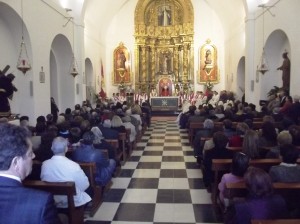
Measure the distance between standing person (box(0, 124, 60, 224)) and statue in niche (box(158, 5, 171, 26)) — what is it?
810 inches

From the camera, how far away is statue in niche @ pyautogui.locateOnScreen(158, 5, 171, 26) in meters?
21.5

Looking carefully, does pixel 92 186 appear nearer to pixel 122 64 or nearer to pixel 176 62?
pixel 122 64

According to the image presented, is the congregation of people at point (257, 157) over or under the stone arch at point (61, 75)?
under

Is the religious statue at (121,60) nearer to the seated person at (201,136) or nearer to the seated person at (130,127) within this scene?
the seated person at (130,127)

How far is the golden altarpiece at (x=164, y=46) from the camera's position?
824 inches

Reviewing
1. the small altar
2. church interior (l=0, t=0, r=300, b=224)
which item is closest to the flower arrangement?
church interior (l=0, t=0, r=300, b=224)

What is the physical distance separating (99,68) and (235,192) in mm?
17074

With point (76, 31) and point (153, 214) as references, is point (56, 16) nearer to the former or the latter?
point (76, 31)

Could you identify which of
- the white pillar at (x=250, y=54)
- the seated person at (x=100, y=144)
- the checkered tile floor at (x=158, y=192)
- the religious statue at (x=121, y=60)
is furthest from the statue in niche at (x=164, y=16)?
the seated person at (x=100, y=144)

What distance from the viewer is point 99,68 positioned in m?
20.1

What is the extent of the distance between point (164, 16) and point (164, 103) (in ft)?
19.7

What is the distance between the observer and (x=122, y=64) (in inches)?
847

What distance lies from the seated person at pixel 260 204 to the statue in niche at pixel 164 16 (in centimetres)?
1953

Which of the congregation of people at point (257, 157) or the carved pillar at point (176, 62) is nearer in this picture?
the congregation of people at point (257, 157)
